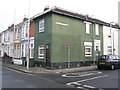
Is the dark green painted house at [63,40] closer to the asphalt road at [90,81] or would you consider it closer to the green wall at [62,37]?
the green wall at [62,37]

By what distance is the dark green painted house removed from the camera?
642 inches

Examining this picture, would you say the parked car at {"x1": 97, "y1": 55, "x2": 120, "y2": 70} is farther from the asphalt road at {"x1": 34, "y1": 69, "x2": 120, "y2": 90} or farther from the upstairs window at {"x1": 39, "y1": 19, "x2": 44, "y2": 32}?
the upstairs window at {"x1": 39, "y1": 19, "x2": 44, "y2": 32}

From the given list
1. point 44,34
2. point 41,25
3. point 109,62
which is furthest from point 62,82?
point 41,25

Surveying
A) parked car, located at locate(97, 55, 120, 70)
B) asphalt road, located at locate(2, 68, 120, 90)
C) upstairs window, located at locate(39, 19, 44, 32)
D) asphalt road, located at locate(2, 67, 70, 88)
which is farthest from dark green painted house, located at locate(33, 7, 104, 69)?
asphalt road, located at locate(2, 67, 70, 88)

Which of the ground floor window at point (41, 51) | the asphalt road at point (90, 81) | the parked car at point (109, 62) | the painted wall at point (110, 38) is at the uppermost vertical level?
the painted wall at point (110, 38)

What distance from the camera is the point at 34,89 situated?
286 inches

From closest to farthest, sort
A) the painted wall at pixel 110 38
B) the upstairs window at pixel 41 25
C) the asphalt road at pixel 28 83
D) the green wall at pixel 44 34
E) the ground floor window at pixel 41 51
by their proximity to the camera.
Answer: the asphalt road at pixel 28 83
the green wall at pixel 44 34
the ground floor window at pixel 41 51
the upstairs window at pixel 41 25
the painted wall at pixel 110 38

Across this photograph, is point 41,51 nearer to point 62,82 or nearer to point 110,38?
point 62,82

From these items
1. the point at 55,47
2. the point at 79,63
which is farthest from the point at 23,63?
the point at 79,63

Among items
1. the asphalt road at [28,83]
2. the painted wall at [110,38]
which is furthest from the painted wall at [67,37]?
the asphalt road at [28,83]

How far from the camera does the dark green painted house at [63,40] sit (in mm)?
16303

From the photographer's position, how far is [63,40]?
1709 centimetres

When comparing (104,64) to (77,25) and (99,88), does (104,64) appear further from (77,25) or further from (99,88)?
(99,88)

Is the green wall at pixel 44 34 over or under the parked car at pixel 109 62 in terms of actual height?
over
